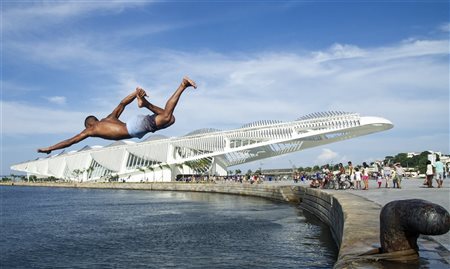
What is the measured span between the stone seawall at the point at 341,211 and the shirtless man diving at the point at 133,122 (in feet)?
10.2

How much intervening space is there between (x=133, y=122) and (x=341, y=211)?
8887 millimetres

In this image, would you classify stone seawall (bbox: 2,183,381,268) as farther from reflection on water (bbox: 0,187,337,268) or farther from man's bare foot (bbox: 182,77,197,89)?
man's bare foot (bbox: 182,77,197,89)

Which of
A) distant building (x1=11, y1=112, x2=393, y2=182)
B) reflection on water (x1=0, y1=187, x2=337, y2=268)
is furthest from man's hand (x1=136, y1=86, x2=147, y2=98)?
distant building (x1=11, y1=112, x2=393, y2=182)

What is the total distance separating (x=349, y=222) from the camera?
9.85 m

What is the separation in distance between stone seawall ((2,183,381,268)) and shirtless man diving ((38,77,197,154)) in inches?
123

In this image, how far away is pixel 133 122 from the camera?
4895mm

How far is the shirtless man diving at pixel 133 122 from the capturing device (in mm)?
4871

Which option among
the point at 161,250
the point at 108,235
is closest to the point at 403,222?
the point at 161,250

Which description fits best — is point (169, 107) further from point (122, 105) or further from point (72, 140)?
point (72, 140)

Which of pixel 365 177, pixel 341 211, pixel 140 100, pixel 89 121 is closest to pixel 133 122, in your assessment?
pixel 140 100

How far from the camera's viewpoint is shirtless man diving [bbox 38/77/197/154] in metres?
4.87

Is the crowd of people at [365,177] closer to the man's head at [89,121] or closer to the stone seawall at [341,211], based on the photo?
the stone seawall at [341,211]

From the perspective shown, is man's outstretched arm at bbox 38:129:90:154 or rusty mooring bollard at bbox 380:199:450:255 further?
rusty mooring bollard at bbox 380:199:450:255

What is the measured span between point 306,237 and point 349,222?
7800mm
